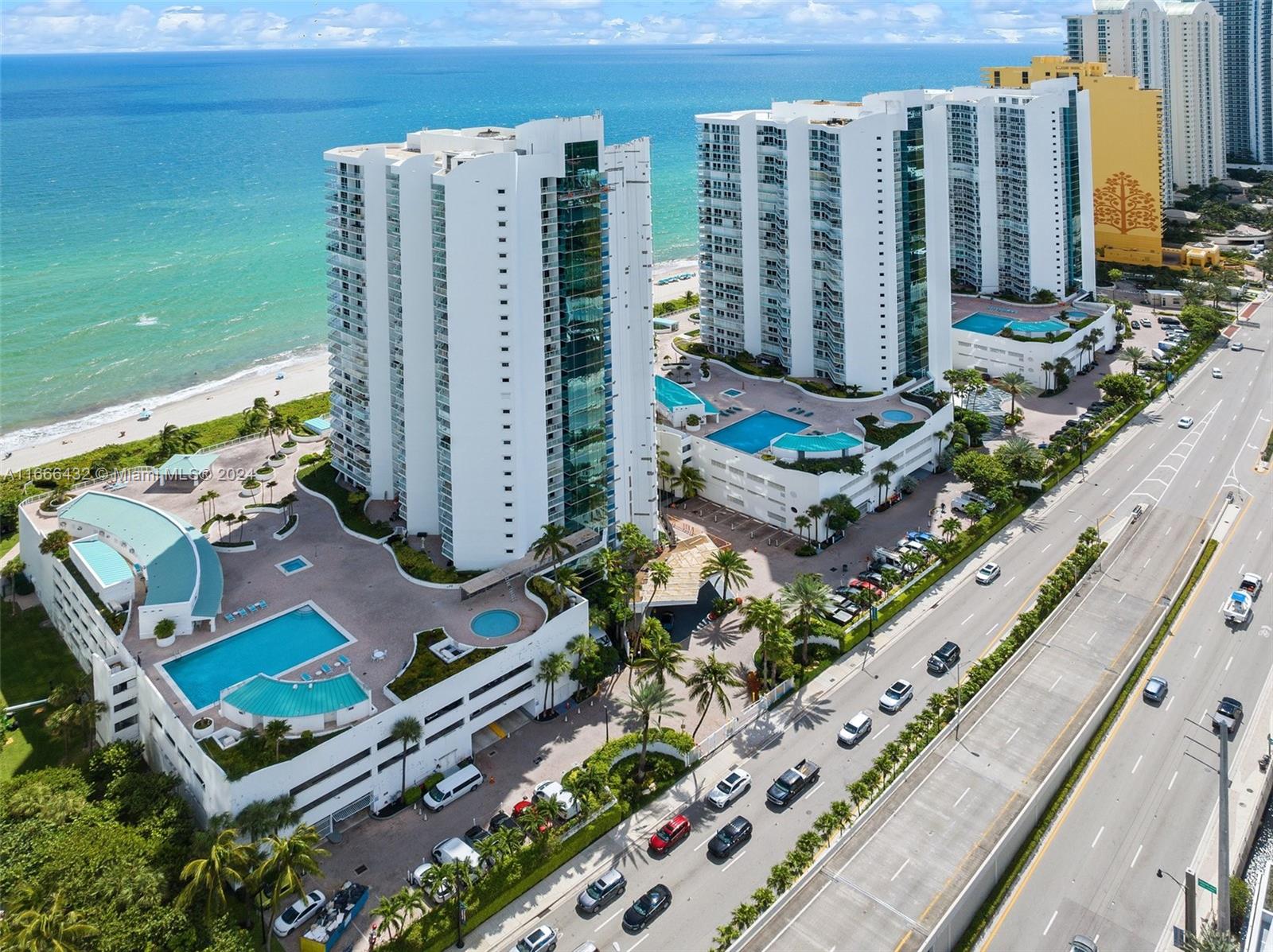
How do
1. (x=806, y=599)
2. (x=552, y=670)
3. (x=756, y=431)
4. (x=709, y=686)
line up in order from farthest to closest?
(x=756, y=431) → (x=806, y=599) → (x=709, y=686) → (x=552, y=670)

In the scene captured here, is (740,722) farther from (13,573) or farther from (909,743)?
(13,573)

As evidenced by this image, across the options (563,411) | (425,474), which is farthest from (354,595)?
(563,411)

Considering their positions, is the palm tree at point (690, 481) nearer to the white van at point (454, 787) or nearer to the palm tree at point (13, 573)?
the white van at point (454, 787)

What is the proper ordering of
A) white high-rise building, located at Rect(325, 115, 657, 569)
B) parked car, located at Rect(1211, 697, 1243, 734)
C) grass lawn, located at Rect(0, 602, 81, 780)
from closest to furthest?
parked car, located at Rect(1211, 697, 1243, 734)
grass lawn, located at Rect(0, 602, 81, 780)
white high-rise building, located at Rect(325, 115, 657, 569)

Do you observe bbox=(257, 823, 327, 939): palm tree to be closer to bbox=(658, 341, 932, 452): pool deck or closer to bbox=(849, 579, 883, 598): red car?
bbox=(849, 579, 883, 598): red car

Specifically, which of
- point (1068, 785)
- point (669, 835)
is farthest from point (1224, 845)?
point (669, 835)

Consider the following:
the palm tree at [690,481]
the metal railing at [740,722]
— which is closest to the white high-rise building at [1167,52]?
the palm tree at [690,481]

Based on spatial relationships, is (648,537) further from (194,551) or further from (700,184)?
(700,184)

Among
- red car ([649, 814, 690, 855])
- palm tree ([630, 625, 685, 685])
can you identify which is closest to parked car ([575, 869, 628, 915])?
red car ([649, 814, 690, 855])
